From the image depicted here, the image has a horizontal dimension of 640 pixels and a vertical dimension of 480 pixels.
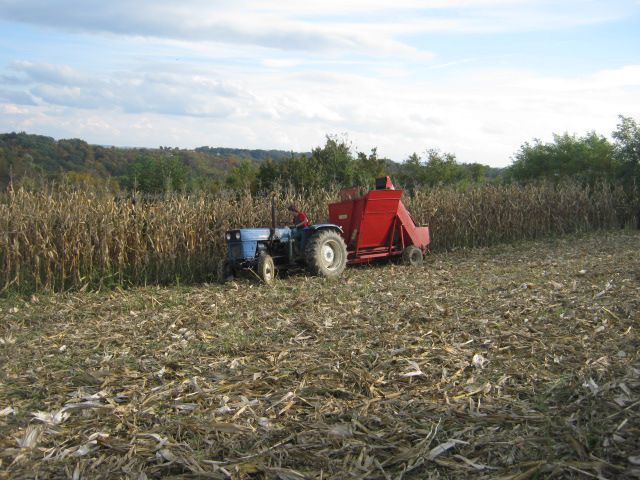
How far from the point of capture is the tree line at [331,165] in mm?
26844

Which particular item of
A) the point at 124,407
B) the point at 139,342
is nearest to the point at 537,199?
the point at 139,342

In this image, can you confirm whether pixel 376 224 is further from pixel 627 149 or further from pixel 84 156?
pixel 84 156

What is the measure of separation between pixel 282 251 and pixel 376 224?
2.27m

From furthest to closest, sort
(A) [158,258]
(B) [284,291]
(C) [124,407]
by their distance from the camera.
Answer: (A) [158,258] → (B) [284,291] → (C) [124,407]

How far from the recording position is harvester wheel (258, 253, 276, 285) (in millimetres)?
10438

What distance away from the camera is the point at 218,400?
15.0ft

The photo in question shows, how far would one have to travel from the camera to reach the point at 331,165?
2864 cm

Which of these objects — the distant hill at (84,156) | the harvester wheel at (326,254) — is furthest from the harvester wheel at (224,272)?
the distant hill at (84,156)

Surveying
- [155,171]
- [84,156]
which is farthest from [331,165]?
[84,156]

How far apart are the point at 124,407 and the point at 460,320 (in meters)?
3.81

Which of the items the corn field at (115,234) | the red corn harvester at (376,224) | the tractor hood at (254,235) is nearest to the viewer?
the corn field at (115,234)

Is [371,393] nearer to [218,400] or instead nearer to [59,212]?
[218,400]

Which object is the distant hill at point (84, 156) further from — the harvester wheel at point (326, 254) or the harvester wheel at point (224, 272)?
the harvester wheel at point (224, 272)

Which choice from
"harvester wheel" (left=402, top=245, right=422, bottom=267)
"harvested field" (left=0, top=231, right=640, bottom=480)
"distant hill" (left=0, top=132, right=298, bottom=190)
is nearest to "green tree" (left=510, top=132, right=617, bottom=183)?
"distant hill" (left=0, top=132, right=298, bottom=190)
